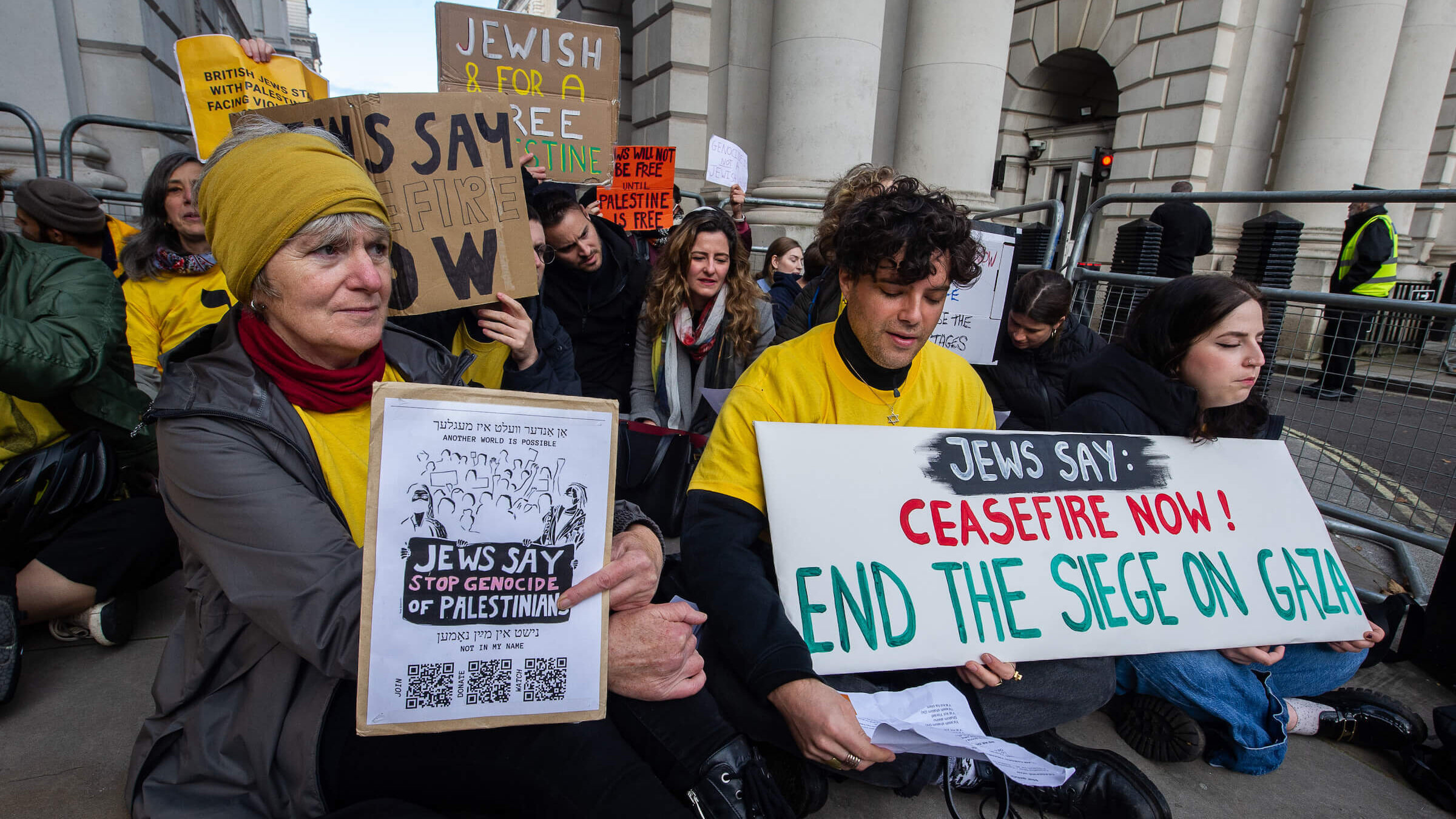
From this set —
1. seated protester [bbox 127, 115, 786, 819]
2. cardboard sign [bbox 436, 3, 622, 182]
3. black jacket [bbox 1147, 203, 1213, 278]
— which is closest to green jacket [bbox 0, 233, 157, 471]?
seated protester [bbox 127, 115, 786, 819]

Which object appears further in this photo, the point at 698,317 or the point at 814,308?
the point at 698,317

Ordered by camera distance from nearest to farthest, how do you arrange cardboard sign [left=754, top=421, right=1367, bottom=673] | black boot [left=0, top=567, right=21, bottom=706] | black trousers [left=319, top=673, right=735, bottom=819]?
black trousers [left=319, top=673, right=735, bottom=819]
cardboard sign [left=754, top=421, right=1367, bottom=673]
black boot [left=0, top=567, right=21, bottom=706]

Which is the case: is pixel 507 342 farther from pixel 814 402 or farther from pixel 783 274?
pixel 783 274

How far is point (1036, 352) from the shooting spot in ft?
13.1

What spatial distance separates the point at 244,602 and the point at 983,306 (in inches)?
136

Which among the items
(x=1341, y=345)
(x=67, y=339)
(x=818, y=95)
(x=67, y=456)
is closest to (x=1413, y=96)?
(x=818, y=95)

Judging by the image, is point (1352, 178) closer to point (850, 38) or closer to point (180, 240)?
point (850, 38)

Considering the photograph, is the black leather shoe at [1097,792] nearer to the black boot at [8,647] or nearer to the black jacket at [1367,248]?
the black boot at [8,647]

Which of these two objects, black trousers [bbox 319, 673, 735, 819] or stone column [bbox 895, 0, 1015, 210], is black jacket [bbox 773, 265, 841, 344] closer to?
black trousers [bbox 319, 673, 735, 819]

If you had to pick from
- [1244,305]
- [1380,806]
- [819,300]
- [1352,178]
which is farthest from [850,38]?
[1352,178]

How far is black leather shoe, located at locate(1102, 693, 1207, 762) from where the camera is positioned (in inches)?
88.1

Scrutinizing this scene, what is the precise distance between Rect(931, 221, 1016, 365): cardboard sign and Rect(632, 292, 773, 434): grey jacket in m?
0.95

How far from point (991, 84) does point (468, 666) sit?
9283 mm

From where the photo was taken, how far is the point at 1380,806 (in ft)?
7.21
